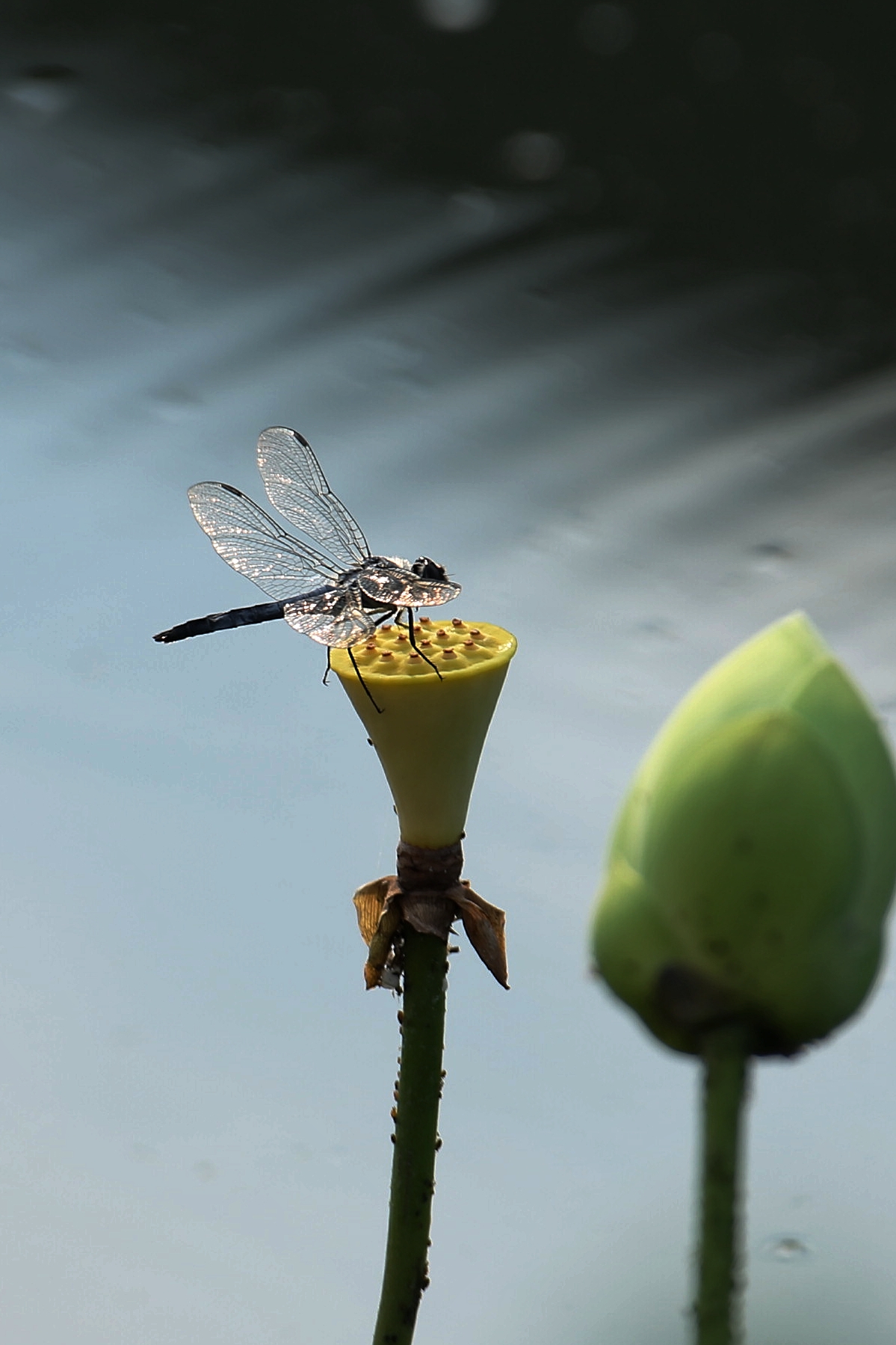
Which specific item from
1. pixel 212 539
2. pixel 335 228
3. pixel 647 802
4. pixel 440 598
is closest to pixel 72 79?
pixel 335 228

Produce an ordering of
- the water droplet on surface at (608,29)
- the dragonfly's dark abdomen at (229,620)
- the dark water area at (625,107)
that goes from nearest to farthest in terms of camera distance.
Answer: the dragonfly's dark abdomen at (229,620)
the dark water area at (625,107)
the water droplet on surface at (608,29)

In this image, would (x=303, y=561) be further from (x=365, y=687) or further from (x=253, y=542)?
(x=365, y=687)

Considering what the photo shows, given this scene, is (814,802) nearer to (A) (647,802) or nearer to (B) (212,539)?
(A) (647,802)

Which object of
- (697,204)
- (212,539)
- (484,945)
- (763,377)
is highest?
(697,204)

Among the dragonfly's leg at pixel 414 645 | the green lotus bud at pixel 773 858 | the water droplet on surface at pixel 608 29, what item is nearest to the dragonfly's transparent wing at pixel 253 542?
the dragonfly's leg at pixel 414 645

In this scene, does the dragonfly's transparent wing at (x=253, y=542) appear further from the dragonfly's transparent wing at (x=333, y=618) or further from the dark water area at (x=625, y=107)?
the dark water area at (x=625, y=107)

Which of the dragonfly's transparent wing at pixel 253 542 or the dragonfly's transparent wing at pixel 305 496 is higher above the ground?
the dragonfly's transparent wing at pixel 305 496

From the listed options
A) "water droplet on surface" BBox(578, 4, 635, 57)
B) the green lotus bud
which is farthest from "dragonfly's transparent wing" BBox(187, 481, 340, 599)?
"water droplet on surface" BBox(578, 4, 635, 57)

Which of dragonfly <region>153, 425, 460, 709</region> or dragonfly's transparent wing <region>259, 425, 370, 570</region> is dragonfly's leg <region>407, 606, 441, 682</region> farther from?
dragonfly's transparent wing <region>259, 425, 370, 570</region>
